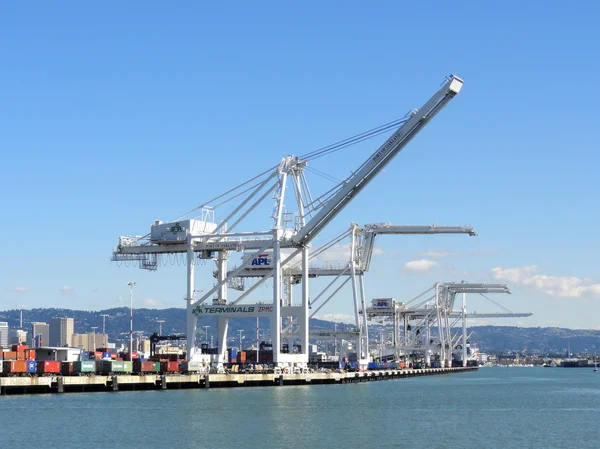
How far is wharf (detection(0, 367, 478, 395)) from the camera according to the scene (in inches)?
2558

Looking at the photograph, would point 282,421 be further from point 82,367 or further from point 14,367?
point 82,367

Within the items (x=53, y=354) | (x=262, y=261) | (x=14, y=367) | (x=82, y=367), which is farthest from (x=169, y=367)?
(x=262, y=261)

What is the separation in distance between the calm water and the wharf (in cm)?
93

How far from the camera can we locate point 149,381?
237 ft

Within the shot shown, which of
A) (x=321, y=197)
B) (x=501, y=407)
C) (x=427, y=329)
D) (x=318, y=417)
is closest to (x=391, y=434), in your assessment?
(x=318, y=417)

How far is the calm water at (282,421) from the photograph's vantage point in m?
42.6

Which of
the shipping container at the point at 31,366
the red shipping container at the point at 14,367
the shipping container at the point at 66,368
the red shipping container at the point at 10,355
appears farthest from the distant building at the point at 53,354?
the red shipping container at the point at 14,367

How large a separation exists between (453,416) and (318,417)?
848 centimetres

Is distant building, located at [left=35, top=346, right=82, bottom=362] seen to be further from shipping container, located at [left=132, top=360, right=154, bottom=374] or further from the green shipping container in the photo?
the green shipping container

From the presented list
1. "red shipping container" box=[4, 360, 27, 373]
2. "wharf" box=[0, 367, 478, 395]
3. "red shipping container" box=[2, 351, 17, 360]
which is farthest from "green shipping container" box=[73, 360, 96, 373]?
"red shipping container" box=[2, 351, 17, 360]

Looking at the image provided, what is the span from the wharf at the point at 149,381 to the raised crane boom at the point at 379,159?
11464mm

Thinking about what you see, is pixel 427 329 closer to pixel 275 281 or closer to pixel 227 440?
pixel 275 281

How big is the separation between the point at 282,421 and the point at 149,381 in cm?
2434

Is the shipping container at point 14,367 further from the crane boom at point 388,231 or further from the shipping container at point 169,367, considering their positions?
the crane boom at point 388,231
